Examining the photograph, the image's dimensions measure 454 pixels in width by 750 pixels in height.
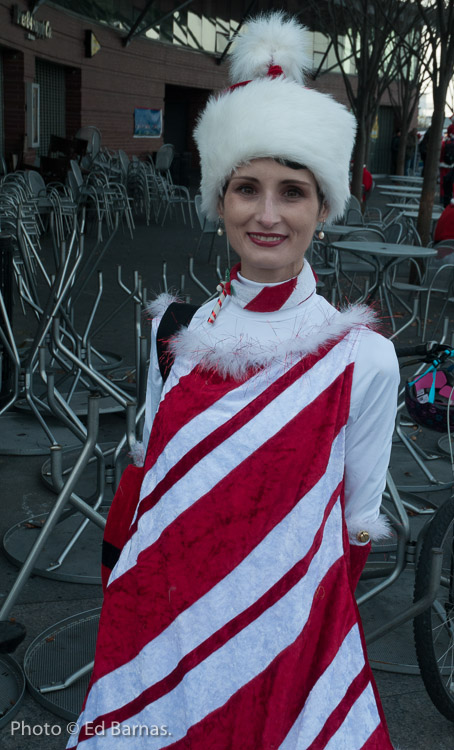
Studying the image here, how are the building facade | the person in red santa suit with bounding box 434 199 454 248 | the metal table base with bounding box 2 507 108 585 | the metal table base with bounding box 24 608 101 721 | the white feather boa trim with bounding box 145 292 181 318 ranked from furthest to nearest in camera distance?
1. the building facade
2. the person in red santa suit with bounding box 434 199 454 248
3. the metal table base with bounding box 2 507 108 585
4. the metal table base with bounding box 24 608 101 721
5. the white feather boa trim with bounding box 145 292 181 318

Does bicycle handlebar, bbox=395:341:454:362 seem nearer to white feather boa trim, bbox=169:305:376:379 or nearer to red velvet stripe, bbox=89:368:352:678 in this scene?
white feather boa trim, bbox=169:305:376:379

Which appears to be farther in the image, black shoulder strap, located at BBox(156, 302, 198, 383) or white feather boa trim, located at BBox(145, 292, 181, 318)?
white feather boa trim, located at BBox(145, 292, 181, 318)

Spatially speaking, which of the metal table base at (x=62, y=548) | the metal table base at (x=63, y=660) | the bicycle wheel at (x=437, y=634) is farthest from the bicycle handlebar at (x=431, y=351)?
the metal table base at (x=62, y=548)

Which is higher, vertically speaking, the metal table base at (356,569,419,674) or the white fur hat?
the white fur hat

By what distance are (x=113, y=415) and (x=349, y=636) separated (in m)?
3.85

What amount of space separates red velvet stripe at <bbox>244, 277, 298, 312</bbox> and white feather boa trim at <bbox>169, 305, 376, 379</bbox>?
0.20ft

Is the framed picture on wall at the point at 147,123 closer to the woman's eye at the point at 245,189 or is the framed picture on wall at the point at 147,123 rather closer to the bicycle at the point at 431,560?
the bicycle at the point at 431,560

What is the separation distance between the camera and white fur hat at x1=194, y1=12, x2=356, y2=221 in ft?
4.87

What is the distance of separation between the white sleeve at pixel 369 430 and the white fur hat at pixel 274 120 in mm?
314

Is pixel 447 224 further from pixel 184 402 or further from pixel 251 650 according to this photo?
pixel 251 650

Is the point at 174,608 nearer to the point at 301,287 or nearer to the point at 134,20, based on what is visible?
the point at 301,287

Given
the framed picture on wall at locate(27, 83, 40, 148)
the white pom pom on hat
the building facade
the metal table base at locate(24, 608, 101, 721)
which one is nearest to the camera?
the white pom pom on hat

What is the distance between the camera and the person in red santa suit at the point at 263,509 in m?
1.43

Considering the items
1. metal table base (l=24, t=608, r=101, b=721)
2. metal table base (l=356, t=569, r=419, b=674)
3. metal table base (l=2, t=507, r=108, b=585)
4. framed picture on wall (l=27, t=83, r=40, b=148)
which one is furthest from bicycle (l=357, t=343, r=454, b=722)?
framed picture on wall (l=27, t=83, r=40, b=148)
